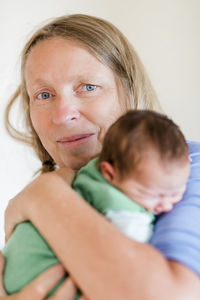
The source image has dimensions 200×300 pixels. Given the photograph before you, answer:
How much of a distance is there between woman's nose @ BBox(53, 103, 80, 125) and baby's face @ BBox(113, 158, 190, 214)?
0.34 m

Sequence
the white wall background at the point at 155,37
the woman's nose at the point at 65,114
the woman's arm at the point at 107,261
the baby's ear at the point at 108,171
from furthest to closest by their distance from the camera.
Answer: the white wall background at the point at 155,37 → the woman's nose at the point at 65,114 → the baby's ear at the point at 108,171 → the woman's arm at the point at 107,261

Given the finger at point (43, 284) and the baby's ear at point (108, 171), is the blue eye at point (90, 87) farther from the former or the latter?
the finger at point (43, 284)

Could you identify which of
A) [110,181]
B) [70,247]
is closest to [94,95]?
[110,181]

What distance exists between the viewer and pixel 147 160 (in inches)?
26.0

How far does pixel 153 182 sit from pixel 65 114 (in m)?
0.41

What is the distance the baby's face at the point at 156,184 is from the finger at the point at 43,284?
0.21 meters

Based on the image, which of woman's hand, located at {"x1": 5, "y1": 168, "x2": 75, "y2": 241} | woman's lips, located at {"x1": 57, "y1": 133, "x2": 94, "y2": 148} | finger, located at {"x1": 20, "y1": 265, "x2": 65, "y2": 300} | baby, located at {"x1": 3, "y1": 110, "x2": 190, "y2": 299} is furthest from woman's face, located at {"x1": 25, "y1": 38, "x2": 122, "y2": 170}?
finger, located at {"x1": 20, "y1": 265, "x2": 65, "y2": 300}

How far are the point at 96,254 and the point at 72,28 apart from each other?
75cm

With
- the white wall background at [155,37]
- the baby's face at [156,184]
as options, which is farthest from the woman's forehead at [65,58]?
the white wall background at [155,37]

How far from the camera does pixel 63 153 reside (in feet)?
3.62

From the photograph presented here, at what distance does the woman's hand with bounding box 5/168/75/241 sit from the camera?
744 millimetres

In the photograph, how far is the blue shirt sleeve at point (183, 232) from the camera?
63 cm

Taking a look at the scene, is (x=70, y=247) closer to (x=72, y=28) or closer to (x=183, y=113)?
(x=72, y=28)

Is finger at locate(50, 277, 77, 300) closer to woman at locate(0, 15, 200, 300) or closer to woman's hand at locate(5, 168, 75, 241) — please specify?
woman at locate(0, 15, 200, 300)
